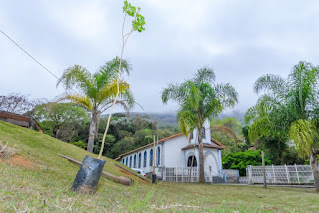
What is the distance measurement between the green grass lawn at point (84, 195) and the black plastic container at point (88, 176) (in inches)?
7.8

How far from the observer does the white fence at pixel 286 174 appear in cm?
1580

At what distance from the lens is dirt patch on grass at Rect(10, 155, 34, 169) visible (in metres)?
5.03

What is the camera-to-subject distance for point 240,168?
22891mm

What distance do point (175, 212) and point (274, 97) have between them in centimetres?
1012

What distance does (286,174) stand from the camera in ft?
54.9

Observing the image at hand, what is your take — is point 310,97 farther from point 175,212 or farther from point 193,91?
point 175,212

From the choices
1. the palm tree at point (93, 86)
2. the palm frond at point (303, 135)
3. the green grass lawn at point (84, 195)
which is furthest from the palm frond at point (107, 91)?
the palm frond at point (303, 135)

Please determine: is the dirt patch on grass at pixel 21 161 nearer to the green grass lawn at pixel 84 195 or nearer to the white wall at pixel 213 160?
the green grass lawn at pixel 84 195

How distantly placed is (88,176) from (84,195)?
0.45 meters

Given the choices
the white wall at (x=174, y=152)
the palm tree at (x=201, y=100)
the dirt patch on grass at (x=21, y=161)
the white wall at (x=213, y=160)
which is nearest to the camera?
the dirt patch on grass at (x=21, y=161)

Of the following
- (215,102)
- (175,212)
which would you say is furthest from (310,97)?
(175,212)

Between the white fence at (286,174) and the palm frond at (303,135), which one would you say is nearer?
the palm frond at (303,135)

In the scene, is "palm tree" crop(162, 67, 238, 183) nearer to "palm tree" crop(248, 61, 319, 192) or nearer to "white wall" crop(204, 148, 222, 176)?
"palm tree" crop(248, 61, 319, 192)

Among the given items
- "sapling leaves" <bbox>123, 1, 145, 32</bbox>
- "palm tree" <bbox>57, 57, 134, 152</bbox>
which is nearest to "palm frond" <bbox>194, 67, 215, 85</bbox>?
"palm tree" <bbox>57, 57, 134, 152</bbox>
